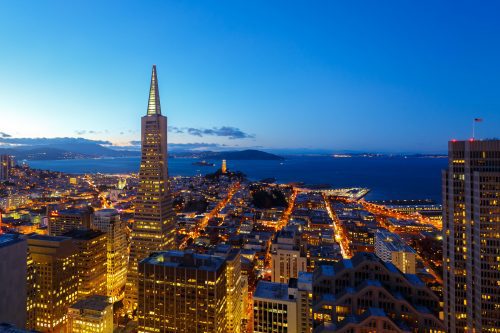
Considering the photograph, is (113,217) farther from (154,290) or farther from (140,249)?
(154,290)

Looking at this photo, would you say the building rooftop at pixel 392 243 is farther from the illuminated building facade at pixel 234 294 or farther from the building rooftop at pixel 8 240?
the building rooftop at pixel 8 240

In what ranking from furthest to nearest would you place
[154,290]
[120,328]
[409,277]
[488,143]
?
[120,328]
[154,290]
[488,143]
[409,277]

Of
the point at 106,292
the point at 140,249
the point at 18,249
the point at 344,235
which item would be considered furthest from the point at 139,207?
the point at 344,235

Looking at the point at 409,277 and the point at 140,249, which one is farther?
the point at 140,249

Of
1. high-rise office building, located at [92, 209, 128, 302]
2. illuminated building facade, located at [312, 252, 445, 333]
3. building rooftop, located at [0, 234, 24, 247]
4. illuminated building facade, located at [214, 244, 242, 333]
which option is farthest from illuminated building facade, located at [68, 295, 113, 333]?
illuminated building facade, located at [312, 252, 445, 333]

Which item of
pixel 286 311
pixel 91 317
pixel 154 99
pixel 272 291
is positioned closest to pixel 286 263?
pixel 272 291

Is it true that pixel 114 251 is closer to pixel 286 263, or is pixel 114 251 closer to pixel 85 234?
pixel 85 234

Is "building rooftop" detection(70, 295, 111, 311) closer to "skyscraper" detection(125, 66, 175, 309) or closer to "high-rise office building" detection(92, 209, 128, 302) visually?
"skyscraper" detection(125, 66, 175, 309)
